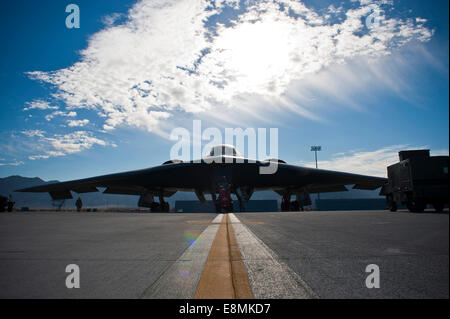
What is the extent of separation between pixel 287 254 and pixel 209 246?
1.47m

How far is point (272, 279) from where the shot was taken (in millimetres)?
2625

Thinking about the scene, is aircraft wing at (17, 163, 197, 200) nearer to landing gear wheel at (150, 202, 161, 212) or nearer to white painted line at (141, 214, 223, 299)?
landing gear wheel at (150, 202, 161, 212)

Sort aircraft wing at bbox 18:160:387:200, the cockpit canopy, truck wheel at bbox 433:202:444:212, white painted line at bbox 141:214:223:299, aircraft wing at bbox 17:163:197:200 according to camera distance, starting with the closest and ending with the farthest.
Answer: truck wheel at bbox 433:202:444:212, white painted line at bbox 141:214:223:299, aircraft wing at bbox 17:163:197:200, aircraft wing at bbox 18:160:387:200, the cockpit canopy

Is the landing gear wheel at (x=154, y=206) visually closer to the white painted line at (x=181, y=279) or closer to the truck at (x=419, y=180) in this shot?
the white painted line at (x=181, y=279)

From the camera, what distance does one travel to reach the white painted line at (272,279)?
7.22 ft

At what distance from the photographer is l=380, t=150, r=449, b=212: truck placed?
1.51m

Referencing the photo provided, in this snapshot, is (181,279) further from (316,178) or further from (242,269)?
(316,178)

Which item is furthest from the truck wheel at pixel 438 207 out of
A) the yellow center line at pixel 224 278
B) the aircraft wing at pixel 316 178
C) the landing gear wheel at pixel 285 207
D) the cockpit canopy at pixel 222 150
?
the cockpit canopy at pixel 222 150

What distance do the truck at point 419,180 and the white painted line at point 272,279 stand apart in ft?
3.44

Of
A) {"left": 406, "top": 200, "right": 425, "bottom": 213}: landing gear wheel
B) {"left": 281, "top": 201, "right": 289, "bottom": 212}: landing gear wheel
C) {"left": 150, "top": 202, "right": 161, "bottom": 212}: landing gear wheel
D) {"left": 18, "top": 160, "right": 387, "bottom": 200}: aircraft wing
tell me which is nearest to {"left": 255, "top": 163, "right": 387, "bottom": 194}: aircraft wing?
{"left": 18, "top": 160, "right": 387, "bottom": 200}: aircraft wing

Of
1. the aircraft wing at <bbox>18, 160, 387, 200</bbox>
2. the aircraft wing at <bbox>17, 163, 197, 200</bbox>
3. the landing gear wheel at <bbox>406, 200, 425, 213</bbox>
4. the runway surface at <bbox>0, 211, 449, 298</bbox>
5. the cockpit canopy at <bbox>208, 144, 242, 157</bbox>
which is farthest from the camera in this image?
the cockpit canopy at <bbox>208, 144, 242, 157</bbox>

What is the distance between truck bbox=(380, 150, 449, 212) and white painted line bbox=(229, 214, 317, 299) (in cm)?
105

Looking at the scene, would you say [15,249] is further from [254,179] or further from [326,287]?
[254,179]
